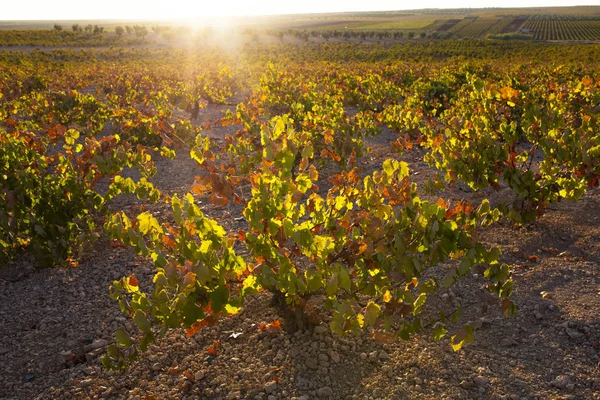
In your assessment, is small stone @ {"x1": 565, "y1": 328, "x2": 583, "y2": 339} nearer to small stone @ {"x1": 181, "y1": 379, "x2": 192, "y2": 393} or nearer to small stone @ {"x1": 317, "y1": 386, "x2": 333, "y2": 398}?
small stone @ {"x1": 317, "y1": 386, "x2": 333, "y2": 398}

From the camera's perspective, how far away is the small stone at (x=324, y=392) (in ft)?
10.5

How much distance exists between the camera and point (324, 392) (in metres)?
3.22

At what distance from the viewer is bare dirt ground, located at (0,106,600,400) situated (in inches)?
128

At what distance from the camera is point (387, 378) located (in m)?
3.32

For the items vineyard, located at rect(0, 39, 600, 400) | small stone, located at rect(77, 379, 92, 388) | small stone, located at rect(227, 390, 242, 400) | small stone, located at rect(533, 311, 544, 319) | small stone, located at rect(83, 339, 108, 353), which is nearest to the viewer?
vineyard, located at rect(0, 39, 600, 400)

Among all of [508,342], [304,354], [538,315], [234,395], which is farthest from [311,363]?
[538,315]

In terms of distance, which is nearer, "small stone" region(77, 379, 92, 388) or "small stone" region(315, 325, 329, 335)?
"small stone" region(77, 379, 92, 388)

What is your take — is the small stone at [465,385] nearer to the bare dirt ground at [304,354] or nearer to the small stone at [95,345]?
the bare dirt ground at [304,354]

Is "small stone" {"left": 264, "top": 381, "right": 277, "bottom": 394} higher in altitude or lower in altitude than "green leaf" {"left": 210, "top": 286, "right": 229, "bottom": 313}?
lower

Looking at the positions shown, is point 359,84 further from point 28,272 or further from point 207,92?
point 28,272

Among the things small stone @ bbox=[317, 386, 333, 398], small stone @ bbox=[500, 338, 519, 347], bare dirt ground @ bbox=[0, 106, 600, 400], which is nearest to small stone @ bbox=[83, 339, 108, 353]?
bare dirt ground @ bbox=[0, 106, 600, 400]

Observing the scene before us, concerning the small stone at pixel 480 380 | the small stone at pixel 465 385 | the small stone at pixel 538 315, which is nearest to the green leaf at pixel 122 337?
the small stone at pixel 465 385

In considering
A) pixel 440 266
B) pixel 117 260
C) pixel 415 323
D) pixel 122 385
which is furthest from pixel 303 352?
pixel 117 260

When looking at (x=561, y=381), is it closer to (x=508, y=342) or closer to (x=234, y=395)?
(x=508, y=342)
